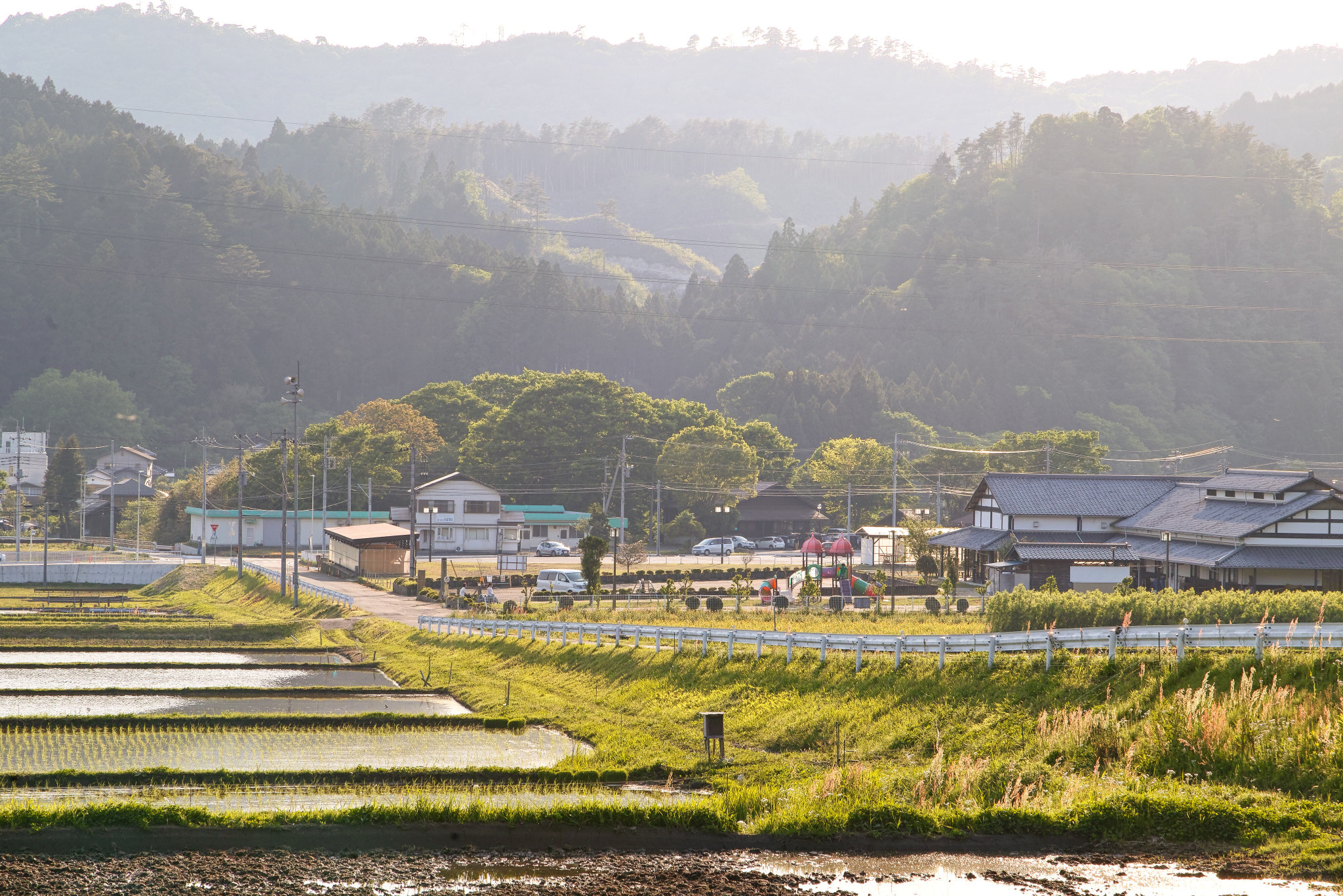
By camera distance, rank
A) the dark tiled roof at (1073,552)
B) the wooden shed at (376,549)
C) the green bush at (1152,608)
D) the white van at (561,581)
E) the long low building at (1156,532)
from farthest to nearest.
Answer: the wooden shed at (376,549), the white van at (561,581), the dark tiled roof at (1073,552), the long low building at (1156,532), the green bush at (1152,608)

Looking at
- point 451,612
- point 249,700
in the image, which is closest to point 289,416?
point 451,612

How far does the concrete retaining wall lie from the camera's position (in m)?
59.6

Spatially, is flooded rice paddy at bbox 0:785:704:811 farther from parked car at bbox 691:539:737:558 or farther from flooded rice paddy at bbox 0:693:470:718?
parked car at bbox 691:539:737:558

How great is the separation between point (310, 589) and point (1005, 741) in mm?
38084

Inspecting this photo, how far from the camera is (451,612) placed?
4153 centimetres

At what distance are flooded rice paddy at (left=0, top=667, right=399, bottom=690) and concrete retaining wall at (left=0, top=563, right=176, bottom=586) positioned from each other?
110 ft

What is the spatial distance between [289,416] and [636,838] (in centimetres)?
13483

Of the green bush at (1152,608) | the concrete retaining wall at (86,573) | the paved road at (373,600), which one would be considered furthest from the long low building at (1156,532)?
the concrete retaining wall at (86,573)

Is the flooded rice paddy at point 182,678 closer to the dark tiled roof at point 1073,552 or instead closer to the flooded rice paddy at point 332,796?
the flooded rice paddy at point 332,796

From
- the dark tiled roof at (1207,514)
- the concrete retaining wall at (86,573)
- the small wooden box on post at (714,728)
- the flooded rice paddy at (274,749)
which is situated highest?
the dark tiled roof at (1207,514)

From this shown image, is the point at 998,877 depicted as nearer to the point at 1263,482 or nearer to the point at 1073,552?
the point at 1073,552

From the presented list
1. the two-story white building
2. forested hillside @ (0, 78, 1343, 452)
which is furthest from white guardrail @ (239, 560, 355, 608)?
forested hillside @ (0, 78, 1343, 452)

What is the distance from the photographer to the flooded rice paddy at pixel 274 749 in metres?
18.3

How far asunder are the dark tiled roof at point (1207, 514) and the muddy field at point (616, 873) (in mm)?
29425
